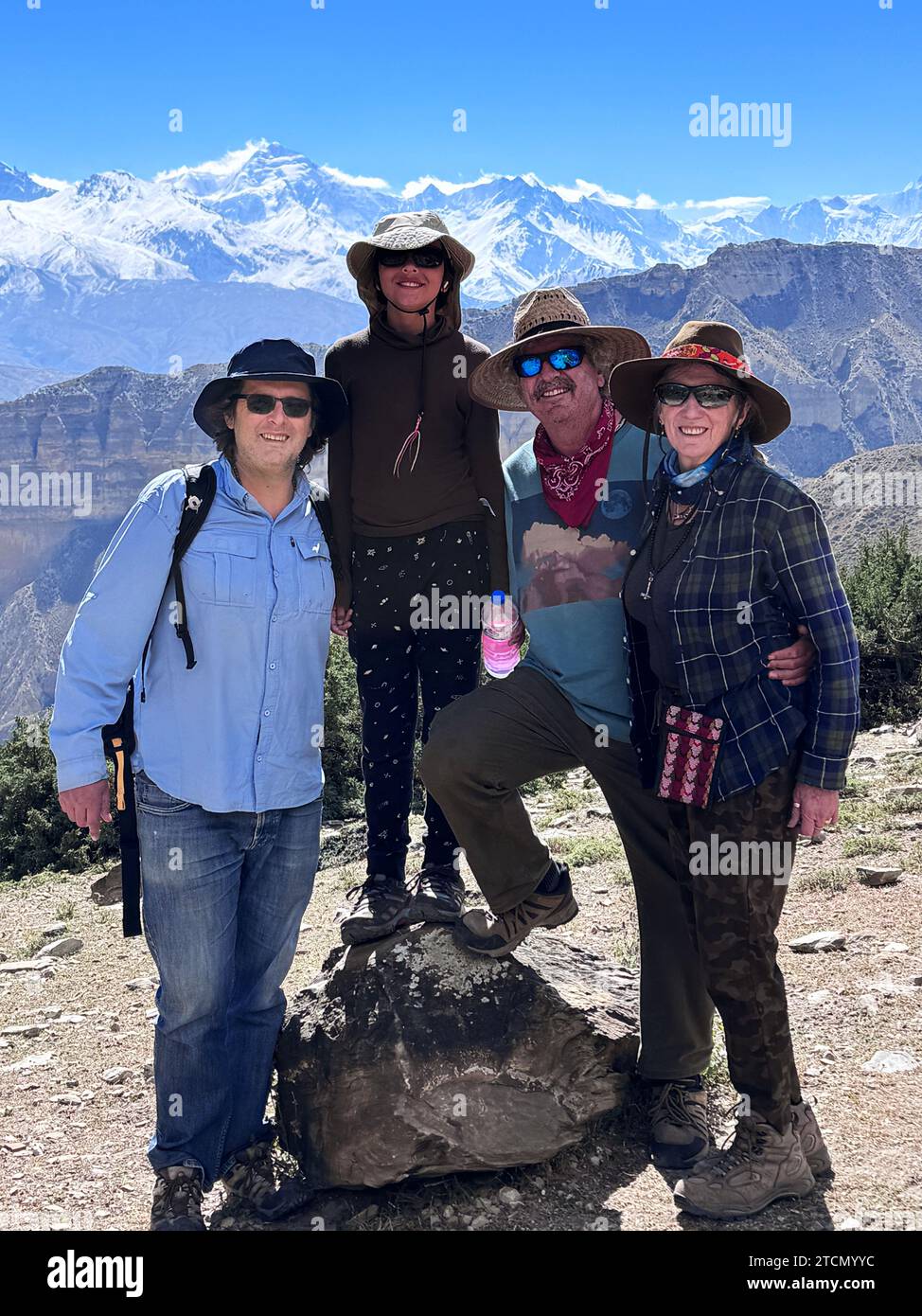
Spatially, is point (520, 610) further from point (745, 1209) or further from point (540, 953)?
point (745, 1209)

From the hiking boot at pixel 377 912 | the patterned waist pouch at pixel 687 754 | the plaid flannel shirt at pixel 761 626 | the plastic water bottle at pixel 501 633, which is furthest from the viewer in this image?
the hiking boot at pixel 377 912

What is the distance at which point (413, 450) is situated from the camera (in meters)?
4.93

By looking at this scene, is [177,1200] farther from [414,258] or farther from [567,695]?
[414,258]

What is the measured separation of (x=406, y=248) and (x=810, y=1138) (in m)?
4.12

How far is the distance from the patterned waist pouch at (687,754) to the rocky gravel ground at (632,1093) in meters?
1.73

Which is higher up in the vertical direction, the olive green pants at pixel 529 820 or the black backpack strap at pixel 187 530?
the black backpack strap at pixel 187 530

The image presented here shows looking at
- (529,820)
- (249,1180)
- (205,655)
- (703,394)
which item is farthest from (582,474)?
(249,1180)

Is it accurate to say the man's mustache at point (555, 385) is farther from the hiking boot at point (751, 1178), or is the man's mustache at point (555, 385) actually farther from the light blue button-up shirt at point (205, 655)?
the hiking boot at point (751, 1178)

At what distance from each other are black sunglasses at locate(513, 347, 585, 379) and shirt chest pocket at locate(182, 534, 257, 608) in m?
1.52

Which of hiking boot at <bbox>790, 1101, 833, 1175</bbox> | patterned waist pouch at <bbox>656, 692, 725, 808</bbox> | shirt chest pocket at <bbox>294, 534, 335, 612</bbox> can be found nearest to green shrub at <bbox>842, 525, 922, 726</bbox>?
hiking boot at <bbox>790, 1101, 833, 1175</bbox>

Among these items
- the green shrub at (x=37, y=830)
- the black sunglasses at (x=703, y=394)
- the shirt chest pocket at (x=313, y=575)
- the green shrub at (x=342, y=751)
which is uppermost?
the black sunglasses at (x=703, y=394)

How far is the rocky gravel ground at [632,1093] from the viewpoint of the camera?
15.1 feet

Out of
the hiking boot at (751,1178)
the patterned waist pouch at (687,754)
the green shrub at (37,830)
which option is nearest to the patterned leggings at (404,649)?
the patterned waist pouch at (687,754)

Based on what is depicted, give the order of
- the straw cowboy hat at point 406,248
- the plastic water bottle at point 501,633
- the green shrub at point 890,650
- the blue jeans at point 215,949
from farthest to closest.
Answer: the green shrub at point 890,650 < the plastic water bottle at point 501,633 < the straw cowboy hat at point 406,248 < the blue jeans at point 215,949
